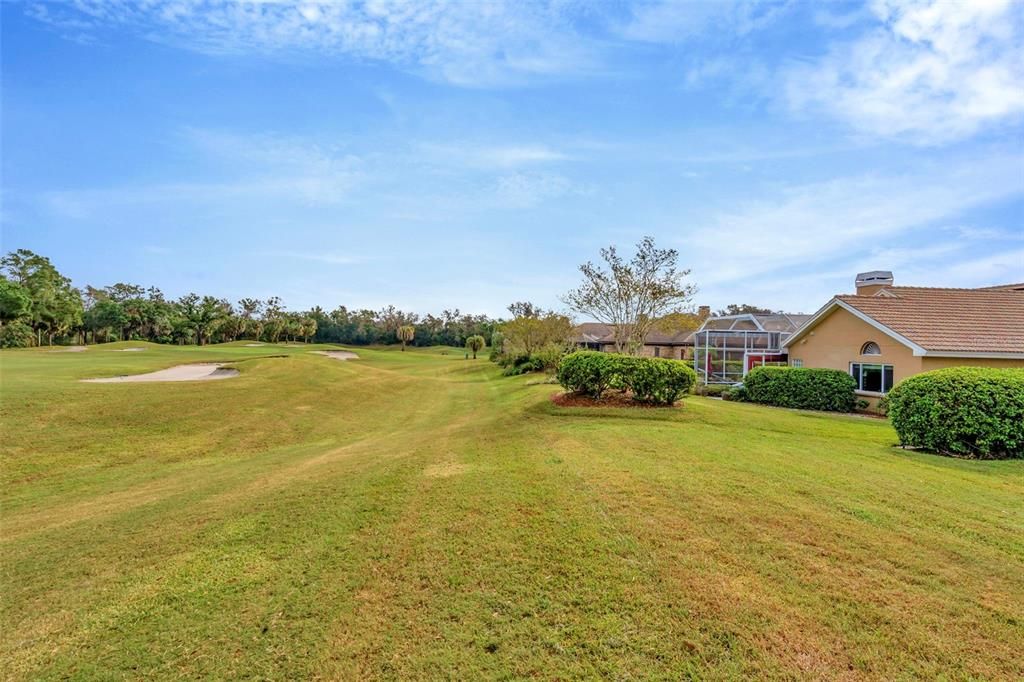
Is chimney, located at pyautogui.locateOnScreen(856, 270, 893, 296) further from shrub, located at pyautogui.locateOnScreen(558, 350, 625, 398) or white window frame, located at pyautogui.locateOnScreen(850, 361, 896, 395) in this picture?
shrub, located at pyautogui.locateOnScreen(558, 350, 625, 398)

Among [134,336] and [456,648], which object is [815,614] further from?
[134,336]

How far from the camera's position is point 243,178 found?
16531 mm

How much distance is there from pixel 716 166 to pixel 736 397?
9554 millimetres

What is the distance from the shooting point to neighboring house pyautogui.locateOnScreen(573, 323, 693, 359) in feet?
138

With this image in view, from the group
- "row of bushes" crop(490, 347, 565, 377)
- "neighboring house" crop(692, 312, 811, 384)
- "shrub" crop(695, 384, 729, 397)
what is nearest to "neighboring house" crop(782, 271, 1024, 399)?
"shrub" crop(695, 384, 729, 397)

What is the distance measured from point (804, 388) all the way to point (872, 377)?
218 centimetres

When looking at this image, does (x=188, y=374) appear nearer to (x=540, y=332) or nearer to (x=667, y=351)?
(x=540, y=332)

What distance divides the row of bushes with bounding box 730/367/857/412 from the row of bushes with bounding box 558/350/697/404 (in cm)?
648

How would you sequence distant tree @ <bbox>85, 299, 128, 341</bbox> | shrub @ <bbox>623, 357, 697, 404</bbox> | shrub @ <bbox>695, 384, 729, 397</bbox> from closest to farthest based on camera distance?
shrub @ <bbox>623, 357, 697, 404</bbox> < shrub @ <bbox>695, 384, 729, 397</bbox> < distant tree @ <bbox>85, 299, 128, 341</bbox>

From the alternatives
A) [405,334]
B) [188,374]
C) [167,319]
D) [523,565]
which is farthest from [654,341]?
[167,319]

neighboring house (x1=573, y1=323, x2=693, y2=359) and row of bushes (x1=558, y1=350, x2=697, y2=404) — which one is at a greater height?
neighboring house (x1=573, y1=323, x2=693, y2=359)

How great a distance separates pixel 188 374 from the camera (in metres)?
18.1

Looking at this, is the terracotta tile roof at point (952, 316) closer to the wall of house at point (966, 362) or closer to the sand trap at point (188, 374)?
the wall of house at point (966, 362)

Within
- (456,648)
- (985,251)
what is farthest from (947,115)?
(456,648)
